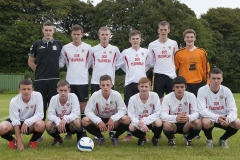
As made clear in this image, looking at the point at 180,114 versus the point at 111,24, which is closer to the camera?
the point at 180,114

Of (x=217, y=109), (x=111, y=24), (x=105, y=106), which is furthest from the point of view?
(x=111, y=24)

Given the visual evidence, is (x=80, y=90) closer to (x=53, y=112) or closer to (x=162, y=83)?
(x=53, y=112)

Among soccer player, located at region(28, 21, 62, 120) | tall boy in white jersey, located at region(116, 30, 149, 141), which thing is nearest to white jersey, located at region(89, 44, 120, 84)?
tall boy in white jersey, located at region(116, 30, 149, 141)

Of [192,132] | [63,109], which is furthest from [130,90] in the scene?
[192,132]

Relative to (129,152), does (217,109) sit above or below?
above

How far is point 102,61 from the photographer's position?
686 centimetres

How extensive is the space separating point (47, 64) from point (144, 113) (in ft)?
7.15

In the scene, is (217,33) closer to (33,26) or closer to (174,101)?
(33,26)

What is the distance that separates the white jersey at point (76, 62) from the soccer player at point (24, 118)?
3.55ft

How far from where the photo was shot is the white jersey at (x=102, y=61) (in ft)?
22.4

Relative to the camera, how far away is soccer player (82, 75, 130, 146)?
5875 millimetres

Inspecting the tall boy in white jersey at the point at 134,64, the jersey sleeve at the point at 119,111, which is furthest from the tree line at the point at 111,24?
the jersey sleeve at the point at 119,111

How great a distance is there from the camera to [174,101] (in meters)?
5.94

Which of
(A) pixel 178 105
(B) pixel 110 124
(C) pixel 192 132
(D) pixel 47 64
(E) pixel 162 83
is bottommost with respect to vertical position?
(C) pixel 192 132
